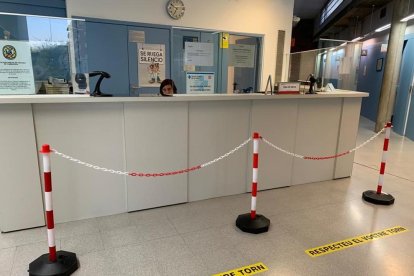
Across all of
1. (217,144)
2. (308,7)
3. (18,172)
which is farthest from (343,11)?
(18,172)

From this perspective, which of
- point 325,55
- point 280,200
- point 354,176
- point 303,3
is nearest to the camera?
point 280,200

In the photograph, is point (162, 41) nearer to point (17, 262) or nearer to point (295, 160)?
point (295, 160)

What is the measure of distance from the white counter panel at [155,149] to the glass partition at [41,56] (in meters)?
0.61

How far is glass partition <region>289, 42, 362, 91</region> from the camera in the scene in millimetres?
5922

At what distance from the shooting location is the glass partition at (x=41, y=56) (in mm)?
2603

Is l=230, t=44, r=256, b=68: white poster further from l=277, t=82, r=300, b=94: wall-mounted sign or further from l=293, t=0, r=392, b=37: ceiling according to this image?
l=293, t=0, r=392, b=37: ceiling

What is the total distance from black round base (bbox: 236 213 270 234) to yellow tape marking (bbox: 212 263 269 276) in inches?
18.3

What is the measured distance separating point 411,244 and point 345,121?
6.50 feet

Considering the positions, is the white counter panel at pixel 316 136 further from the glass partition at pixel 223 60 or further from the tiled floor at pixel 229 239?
the glass partition at pixel 223 60

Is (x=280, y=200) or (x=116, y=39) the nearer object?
(x=280, y=200)

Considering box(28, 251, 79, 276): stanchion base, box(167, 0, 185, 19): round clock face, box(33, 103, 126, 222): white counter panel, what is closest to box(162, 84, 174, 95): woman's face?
box(33, 103, 126, 222): white counter panel

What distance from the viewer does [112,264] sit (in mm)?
2324

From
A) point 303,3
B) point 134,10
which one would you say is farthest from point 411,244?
point 303,3

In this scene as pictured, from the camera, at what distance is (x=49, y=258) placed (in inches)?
87.9
